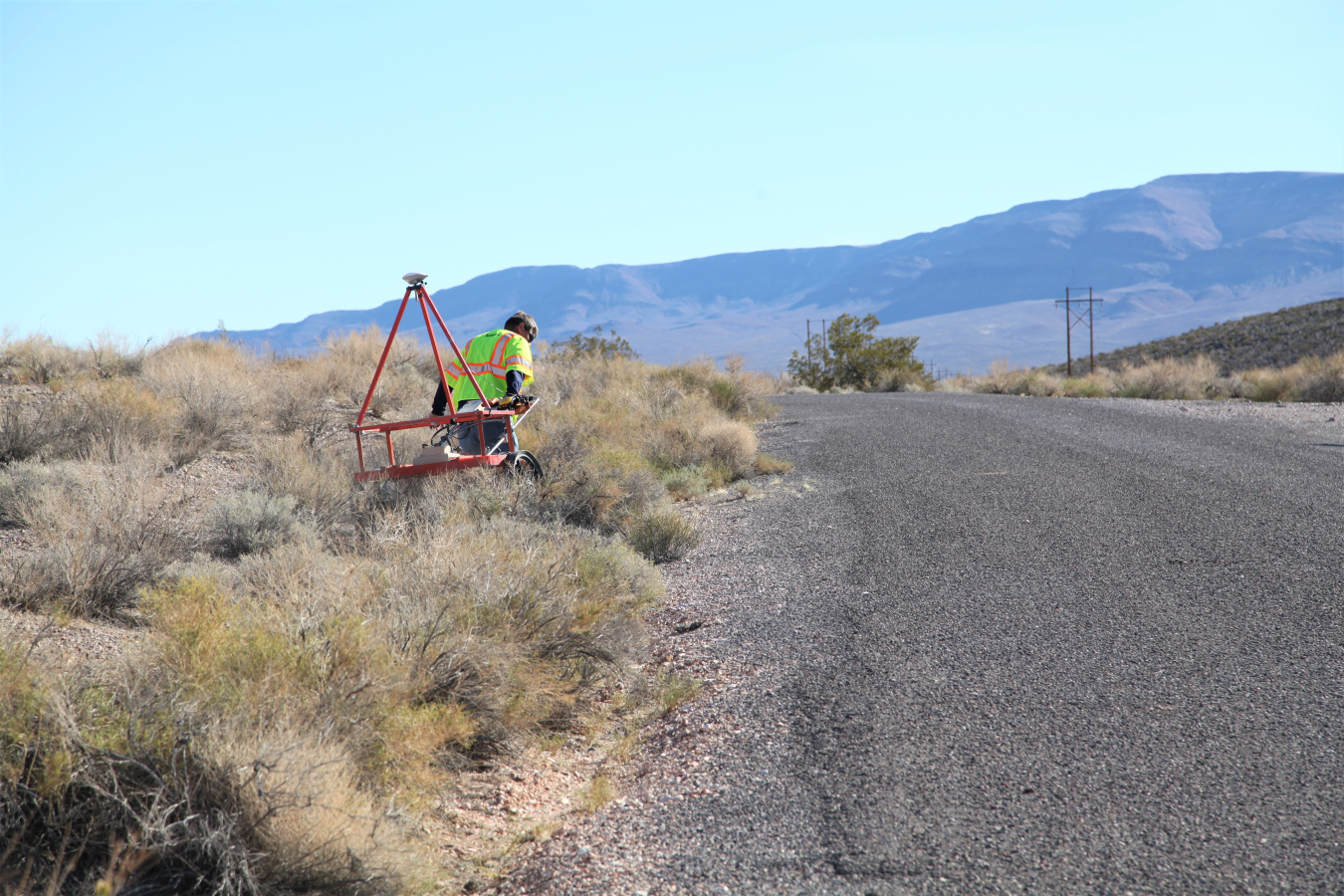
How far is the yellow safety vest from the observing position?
27.7 ft

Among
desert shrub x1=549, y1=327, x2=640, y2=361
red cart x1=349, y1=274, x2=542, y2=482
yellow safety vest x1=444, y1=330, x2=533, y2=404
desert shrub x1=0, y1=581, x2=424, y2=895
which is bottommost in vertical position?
desert shrub x1=0, y1=581, x2=424, y2=895

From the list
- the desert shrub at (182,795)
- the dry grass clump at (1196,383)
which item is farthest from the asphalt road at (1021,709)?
the dry grass clump at (1196,383)

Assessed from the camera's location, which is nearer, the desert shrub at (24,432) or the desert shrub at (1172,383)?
the desert shrub at (24,432)

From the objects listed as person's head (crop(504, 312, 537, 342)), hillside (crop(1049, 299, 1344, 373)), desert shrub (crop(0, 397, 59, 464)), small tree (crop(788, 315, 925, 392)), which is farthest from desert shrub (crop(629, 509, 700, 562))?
hillside (crop(1049, 299, 1344, 373))

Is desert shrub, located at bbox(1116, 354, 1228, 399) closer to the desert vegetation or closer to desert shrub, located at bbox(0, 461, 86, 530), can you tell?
the desert vegetation

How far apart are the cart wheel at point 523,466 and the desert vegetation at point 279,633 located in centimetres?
21

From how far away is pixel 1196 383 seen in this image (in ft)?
83.7

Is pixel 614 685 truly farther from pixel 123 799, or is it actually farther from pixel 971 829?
pixel 123 799

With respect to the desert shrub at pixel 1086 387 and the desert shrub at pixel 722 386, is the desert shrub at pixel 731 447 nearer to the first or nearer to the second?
the desert shrub at pixel 722 386

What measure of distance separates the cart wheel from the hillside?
118 ft

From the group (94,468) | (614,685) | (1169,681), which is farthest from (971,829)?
(94,468)

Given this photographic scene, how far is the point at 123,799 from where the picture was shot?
2729mm

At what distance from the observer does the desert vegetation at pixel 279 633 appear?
113 inches

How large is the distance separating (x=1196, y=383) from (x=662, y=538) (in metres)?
23.0
